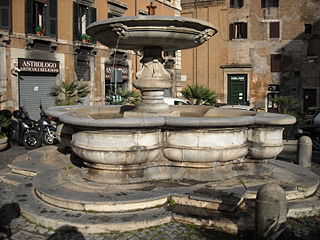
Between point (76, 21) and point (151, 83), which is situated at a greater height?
point (76, 21)

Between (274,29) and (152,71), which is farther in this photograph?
(274,29)

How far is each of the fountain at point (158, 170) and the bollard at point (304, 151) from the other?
4.91ft

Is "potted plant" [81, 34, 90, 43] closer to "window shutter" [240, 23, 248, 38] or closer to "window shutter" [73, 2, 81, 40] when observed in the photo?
"window shutter" [73, 2, 81, 40]

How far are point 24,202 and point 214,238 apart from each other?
2606mm

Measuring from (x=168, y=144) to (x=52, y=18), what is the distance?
13747 mm

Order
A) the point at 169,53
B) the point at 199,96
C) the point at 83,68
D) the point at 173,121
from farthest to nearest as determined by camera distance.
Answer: the point at 169,53 < the point at 83,68 < the point at 199,96 < the point at 173,121

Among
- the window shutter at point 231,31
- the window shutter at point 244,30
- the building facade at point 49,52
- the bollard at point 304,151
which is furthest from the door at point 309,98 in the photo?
the bollard at point 304,151

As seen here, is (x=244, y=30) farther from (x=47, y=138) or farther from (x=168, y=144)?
(x=168, y=144)

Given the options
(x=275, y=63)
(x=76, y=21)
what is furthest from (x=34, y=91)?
(x=275, y=63)

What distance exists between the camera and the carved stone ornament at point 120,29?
20.0 ft

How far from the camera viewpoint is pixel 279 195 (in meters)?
3.82

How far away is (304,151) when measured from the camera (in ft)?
26.3

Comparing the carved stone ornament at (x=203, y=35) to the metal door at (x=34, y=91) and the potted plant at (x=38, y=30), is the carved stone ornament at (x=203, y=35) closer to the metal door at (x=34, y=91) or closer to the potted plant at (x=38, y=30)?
the metal door at (x=34, y=91)

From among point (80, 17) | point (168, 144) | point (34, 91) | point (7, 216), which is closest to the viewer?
point (7, 216)
